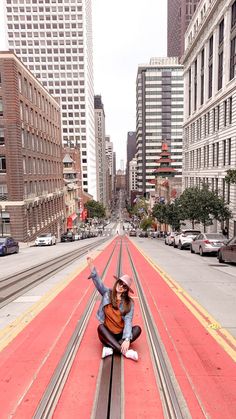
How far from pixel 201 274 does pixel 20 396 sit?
8901mm

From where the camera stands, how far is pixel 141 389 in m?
3.83

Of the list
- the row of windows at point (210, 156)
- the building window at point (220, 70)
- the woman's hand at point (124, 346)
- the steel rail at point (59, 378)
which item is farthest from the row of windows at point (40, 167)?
the woman's hand at point (124, 346)

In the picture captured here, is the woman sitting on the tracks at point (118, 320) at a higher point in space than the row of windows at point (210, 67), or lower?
lower

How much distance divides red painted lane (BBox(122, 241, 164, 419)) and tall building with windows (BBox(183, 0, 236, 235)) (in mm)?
29753

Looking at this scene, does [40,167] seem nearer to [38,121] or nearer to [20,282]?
[38,121]

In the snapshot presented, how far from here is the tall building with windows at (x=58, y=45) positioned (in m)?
105

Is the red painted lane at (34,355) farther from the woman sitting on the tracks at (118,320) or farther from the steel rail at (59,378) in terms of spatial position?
the woman sitting on the tracks at (118,320)

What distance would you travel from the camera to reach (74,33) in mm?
107500

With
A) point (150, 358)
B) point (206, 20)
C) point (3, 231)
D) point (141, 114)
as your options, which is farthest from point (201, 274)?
point (141, 114)

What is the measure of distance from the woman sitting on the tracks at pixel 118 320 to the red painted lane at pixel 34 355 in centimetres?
80

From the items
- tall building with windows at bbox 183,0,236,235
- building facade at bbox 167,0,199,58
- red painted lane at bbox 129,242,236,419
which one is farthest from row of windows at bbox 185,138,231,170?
building facade at bbox 167,0,199,58

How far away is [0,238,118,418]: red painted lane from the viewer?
367 cm

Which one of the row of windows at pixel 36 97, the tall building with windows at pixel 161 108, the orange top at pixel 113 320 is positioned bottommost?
the orange top at pixel 113 320

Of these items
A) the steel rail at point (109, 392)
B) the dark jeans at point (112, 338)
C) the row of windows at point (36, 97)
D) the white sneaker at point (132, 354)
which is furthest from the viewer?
the row of windows at point (36, 97)
